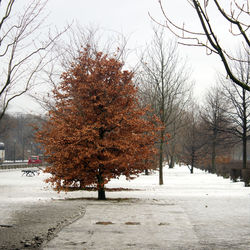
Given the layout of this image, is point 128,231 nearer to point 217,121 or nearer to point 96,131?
point 96,131

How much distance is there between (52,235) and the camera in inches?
302

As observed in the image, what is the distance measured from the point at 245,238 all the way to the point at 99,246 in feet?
9.92

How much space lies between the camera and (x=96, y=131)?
46.9 feet

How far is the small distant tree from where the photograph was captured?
1434 centimetres

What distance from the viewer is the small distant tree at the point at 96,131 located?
564 inches

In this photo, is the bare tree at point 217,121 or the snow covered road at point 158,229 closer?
the snow covered road at point 158,229

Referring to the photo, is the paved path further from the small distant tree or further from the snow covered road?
the small distant tree

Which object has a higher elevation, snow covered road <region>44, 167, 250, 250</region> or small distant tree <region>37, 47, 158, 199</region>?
small distant tree <region>37, 47, 158, 199</region>

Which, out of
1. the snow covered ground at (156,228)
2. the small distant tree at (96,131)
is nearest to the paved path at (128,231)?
the snow covered ground at (156,228)

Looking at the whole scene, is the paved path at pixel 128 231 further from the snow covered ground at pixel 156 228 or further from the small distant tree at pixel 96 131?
the small distant tree at pixel 96 131

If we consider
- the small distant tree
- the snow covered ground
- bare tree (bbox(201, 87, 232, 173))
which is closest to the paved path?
the snow covered ground

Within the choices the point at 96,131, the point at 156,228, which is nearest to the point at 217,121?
the point at 96,131

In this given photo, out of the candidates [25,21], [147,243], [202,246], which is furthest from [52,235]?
[25,21]

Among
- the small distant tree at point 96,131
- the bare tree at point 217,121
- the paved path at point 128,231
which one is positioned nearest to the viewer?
the paved path at point 128,231
